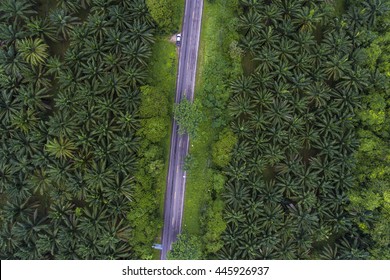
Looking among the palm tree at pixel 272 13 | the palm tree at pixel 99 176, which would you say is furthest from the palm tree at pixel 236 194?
the palm tree at pixel 272 13

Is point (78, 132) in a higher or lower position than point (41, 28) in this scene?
lower

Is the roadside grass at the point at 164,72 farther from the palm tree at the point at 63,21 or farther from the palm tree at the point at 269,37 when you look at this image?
the palm tree at the point at 269,37

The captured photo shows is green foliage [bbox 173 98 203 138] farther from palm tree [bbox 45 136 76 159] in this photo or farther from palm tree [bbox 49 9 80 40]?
palm tree [bbox 49 9 80 40]

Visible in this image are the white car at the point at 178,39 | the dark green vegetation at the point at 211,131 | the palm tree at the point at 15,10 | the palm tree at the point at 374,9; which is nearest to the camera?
the palm tree at the point at 15,10

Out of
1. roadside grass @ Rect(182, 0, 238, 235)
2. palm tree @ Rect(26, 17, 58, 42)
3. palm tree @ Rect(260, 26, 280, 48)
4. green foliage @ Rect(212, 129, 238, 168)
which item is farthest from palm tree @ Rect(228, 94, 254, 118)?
palm tree @ Rect(26, 17, 58, 42)

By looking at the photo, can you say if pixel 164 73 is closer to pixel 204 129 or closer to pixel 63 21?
pixel 204 129

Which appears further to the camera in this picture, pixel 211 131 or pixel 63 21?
pixel 211 131

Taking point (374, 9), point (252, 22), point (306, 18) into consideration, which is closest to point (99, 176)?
point (252, 22)
